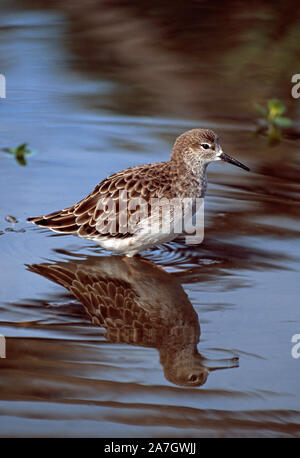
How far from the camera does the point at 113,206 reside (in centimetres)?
736

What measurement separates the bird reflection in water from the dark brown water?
18 millimetres

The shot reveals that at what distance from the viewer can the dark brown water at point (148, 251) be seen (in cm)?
509

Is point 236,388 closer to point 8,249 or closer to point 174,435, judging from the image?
point 174,435

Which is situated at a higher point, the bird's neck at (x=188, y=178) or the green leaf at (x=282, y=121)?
the green leaf at (x=282, y=121)

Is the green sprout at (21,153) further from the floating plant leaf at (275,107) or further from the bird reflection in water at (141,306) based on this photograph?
the floating plant leaf at (275,107)

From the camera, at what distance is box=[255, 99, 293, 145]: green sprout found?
1043 cm

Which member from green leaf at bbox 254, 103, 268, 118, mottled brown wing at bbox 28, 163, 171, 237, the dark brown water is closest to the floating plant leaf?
green leaf at bbox 254, 103, 268, 118

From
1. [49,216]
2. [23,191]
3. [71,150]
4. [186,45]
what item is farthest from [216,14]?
[49,216]

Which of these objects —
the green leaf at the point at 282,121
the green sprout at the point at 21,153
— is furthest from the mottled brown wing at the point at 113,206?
the green leaf at the point at 282,121

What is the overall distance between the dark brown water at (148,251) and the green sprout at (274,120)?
0.18 metres

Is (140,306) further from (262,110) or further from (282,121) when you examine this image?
A: (262,110)

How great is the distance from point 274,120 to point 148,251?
12.0ft

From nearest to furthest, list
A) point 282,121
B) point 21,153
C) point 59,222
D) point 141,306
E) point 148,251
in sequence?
point 141,306
point 59,222
point 148,251
point 21,153
point 282,121

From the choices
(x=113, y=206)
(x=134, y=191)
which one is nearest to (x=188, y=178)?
(x=134, y=191)
